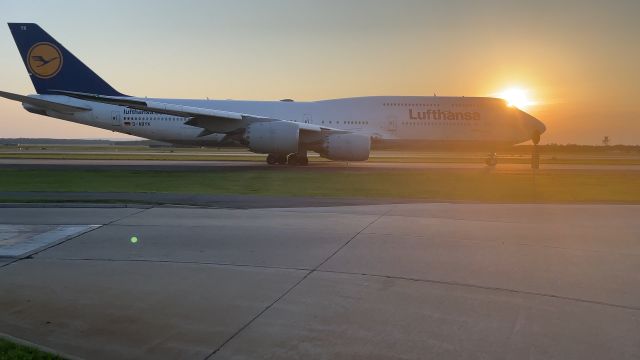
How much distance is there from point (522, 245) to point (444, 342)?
3.69m

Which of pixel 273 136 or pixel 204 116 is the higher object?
pixel 204 116

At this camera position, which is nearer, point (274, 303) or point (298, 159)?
point (274, 303)

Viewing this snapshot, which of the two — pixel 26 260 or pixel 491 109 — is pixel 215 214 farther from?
pixel 491 109

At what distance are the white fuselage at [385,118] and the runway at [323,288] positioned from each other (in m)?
19.9

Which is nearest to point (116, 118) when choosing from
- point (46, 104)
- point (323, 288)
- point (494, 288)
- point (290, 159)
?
point (46, 104)

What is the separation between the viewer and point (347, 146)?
2433 centimetres

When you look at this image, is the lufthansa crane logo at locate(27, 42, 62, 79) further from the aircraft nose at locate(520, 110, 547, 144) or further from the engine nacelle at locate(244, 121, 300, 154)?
the aircraft nose at locate(520, 110, 547, 144)

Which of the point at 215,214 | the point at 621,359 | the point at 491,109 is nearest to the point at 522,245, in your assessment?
the point at 621,359

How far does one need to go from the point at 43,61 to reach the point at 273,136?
1338 cm

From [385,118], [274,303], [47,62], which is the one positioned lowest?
[274,303]

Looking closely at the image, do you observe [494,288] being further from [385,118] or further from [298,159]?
[385,118]

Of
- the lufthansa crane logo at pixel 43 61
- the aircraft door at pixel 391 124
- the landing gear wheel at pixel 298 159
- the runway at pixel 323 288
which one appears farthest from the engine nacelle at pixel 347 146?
the runway at pixel 323 288

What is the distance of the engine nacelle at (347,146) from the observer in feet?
79.9

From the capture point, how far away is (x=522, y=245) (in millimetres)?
6949
